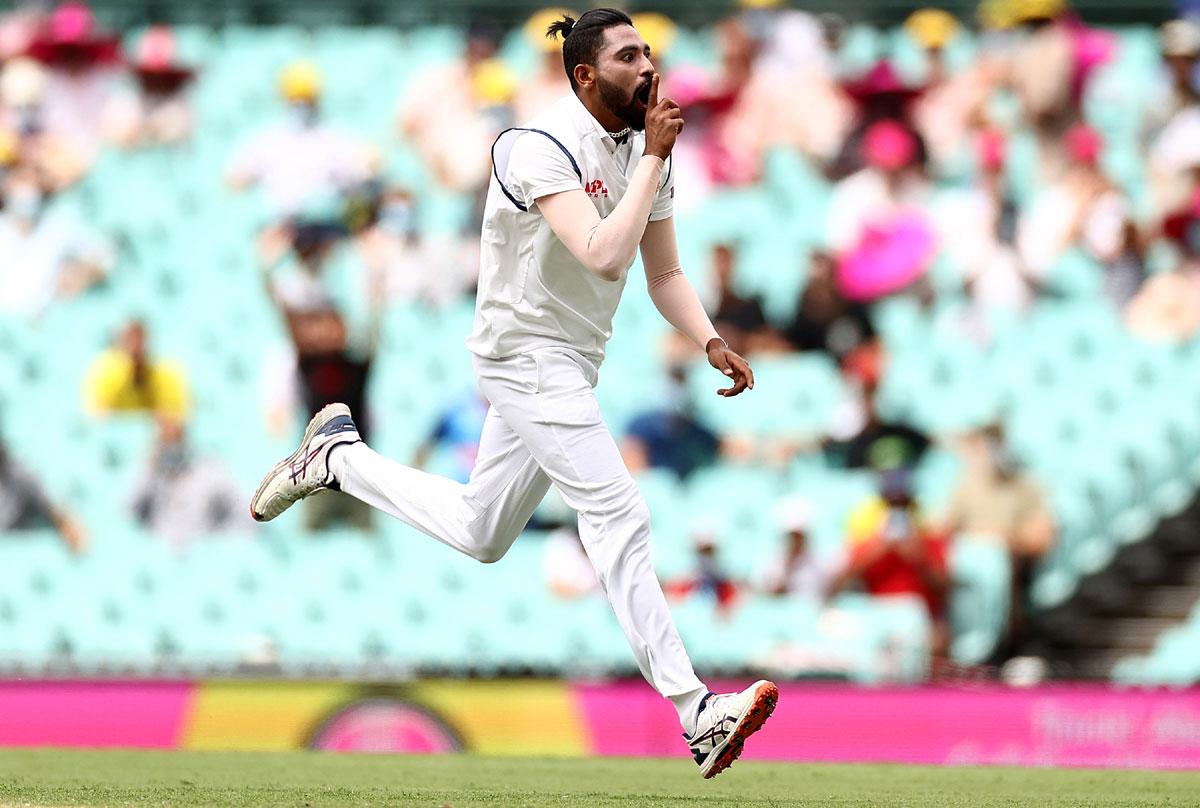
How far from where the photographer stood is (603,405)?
10.9m

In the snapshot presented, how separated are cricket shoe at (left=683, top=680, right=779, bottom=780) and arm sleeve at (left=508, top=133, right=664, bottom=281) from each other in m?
1.10

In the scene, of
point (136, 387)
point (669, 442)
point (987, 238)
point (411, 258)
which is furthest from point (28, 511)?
point (987, 238)

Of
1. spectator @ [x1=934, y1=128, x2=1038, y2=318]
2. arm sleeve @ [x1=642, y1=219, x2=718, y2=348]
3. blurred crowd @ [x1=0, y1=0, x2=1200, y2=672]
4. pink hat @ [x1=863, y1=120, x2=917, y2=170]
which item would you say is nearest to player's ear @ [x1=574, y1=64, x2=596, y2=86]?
arm sleeve @ [x1=642, y1=219, x2=718, y2=348]

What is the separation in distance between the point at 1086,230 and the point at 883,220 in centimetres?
117

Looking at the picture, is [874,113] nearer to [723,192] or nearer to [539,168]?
[723,192]

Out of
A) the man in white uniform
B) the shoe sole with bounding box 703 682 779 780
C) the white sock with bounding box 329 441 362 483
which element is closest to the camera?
the shoe sole with bounding box 703 682 779 780

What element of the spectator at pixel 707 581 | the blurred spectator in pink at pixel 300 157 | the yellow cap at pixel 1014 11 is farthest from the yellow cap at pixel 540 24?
the spectator at pixel 707 581

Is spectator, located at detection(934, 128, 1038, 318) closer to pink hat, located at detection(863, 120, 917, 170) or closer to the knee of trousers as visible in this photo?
pink hat, located at detection(863, 120, 917, 170)

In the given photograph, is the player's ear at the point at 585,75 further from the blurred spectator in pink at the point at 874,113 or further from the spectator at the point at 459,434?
the blurred spectator in pink at the point at 874,113

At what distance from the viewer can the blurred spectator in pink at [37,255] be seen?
38.8ft

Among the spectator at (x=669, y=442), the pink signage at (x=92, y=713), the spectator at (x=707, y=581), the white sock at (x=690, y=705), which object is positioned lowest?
the pink signage at (x=92, y=713)

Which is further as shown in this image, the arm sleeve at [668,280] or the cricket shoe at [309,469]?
the cricket shoe at [309,469]

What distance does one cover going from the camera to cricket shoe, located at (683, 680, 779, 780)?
464 centimetres

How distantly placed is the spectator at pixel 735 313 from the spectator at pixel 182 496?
115 inches
